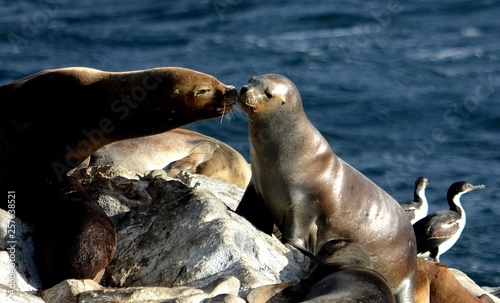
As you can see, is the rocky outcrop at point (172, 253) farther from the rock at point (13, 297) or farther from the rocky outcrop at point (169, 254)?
the rock at point (13, 297)

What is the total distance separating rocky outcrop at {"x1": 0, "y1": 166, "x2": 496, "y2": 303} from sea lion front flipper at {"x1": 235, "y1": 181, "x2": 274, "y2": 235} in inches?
24.7

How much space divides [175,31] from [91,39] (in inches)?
95.2

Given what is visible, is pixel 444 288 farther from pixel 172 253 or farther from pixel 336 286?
pixel 172 253

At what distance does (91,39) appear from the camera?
27.9m

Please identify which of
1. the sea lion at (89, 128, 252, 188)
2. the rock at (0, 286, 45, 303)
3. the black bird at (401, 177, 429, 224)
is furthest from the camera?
the black bird at (401, 177, 429, 224)

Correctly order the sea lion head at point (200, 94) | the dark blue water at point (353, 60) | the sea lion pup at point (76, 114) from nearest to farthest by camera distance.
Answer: the sea lion pup at point (76, 114) → the sea lion head at point (200, 94) → the dark blue water at point (353, 60)

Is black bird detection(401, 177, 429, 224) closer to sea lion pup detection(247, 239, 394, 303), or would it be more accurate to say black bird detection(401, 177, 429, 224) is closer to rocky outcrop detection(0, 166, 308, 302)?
rocky outcrop detection(0, 166, 308, 302)

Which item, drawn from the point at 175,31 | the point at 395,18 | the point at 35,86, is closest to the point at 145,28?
the point at 175,31

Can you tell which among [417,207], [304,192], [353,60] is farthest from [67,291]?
[353,60]

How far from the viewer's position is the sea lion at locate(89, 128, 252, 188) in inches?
→ 534

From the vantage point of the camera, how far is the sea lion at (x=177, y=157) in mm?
13555

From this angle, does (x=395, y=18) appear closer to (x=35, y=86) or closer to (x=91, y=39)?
(x=91, y=39)

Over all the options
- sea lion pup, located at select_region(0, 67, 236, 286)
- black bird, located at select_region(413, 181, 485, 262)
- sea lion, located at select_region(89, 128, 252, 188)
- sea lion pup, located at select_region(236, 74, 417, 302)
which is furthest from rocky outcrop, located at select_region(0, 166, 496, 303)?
black bird, located at select_region(413, 181, 485, 262)

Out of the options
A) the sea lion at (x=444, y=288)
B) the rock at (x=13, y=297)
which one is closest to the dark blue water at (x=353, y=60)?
the sea lion at (x=444, y=288)
